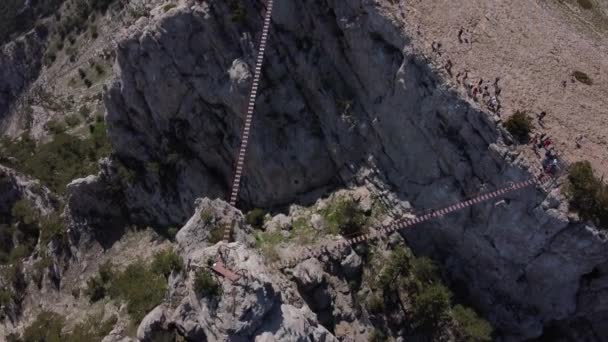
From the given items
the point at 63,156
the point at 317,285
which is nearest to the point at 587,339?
the point at 317,285

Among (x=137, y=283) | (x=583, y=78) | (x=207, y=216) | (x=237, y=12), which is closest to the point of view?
(x=207, y=216)

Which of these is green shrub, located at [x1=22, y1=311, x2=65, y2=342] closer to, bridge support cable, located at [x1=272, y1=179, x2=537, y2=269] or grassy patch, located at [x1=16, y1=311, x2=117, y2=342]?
grassy patch, located at [x1=16, y1=311, x2=117, y2=342]

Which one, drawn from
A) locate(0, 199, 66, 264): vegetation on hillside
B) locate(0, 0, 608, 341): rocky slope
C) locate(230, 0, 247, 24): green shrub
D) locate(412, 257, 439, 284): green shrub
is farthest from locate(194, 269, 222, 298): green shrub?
locate(0, 199, 66, 264): vegetation on hillside

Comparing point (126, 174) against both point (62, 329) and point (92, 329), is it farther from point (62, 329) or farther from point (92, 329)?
point (92, 329)

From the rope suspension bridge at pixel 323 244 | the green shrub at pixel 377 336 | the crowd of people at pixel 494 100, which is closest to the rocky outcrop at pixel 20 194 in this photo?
the rope suspension bridge at pixel 323 244

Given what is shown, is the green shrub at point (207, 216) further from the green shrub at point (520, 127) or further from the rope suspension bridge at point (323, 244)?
the green shrub at point (520, 127)

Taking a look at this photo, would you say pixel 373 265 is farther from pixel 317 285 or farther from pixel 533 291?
pixel 533 291

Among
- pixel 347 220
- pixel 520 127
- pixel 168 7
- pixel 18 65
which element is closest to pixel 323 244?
pixel 347 220
